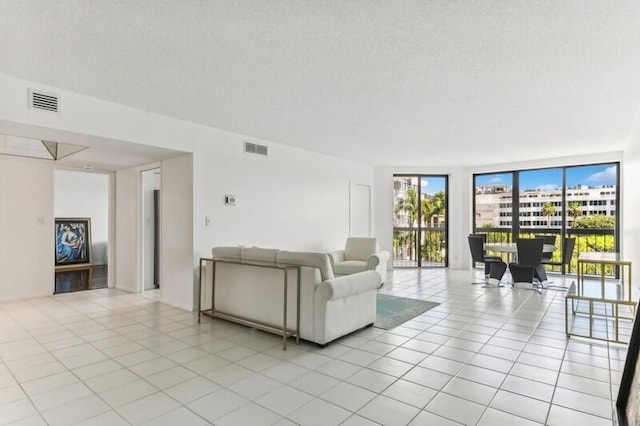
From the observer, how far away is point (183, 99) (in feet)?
12.7

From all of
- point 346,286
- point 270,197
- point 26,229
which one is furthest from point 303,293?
point 26,229

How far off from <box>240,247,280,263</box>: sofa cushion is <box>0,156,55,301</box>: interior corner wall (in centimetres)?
397

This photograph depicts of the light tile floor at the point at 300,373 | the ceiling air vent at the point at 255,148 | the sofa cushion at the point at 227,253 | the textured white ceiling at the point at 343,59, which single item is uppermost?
the textured white ceiling at the point at 343,59

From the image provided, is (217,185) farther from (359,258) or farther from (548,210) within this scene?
(548,210)

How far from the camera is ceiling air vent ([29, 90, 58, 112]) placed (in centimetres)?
337

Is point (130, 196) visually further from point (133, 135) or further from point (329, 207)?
point (329, 207)

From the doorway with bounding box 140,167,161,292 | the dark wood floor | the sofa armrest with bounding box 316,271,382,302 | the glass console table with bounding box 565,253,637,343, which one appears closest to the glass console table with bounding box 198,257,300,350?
the sofa armrest with bounding box 316,271,382,302

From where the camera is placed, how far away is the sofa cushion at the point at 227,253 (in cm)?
422

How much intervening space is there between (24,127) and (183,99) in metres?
1.53

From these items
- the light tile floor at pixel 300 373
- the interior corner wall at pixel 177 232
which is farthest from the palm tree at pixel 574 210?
the interior corner wall at pixel 177 232

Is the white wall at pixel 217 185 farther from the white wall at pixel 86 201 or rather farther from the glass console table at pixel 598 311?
the glass console table at pixel 598 311

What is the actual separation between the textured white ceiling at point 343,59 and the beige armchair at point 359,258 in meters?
2.42

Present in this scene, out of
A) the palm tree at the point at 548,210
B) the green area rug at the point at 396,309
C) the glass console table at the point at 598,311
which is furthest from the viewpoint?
the palm tree at the point at 548,210

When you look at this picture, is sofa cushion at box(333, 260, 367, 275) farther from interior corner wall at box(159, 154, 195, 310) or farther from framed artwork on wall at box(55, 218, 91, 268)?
framed artwork on wall at box(55, 218, 91, 268)
